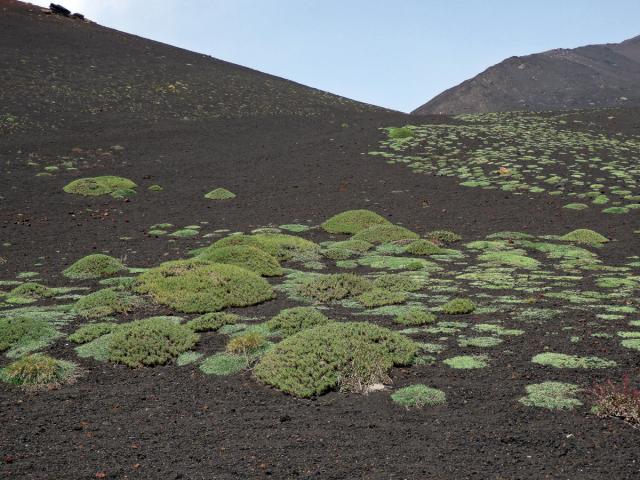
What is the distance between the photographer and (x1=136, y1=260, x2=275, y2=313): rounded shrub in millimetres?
14820

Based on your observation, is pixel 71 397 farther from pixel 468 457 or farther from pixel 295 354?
pixel 468 457

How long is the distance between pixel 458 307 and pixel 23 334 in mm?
9739

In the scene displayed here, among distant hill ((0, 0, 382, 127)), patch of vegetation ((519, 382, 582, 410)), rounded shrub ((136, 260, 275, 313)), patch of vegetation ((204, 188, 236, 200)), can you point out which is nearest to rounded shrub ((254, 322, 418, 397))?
patch of vegetation ((519, 382, 582, 410))

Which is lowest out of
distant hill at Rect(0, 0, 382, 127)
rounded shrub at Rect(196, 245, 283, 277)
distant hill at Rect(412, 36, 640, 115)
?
rounded shrub at Rect(196, 245, 283, 277)

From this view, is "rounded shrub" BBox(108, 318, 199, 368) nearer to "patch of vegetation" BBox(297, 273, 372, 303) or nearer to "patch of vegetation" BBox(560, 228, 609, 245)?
"patch of vegetation" BBox(297, 273, 372, 303)

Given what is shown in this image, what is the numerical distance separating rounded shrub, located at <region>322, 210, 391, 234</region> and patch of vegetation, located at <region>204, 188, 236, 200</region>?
725 centimetres

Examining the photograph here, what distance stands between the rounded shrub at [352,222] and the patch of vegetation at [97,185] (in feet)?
40.9

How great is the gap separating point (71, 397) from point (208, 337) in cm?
338

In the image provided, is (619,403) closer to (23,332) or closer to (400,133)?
(23,332)

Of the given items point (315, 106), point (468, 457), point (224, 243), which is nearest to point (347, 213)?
point (224, 243)

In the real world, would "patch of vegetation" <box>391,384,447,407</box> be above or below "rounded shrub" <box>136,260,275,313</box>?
above

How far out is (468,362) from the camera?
10719mm

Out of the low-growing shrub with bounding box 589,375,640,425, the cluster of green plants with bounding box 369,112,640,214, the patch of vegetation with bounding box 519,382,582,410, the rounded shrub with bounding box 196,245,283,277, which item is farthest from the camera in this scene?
the cluster of green plants with bounding box 369,112,640,214

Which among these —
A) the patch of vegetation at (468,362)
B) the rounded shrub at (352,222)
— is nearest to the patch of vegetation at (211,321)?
the patch of vegetation at (468,362)
